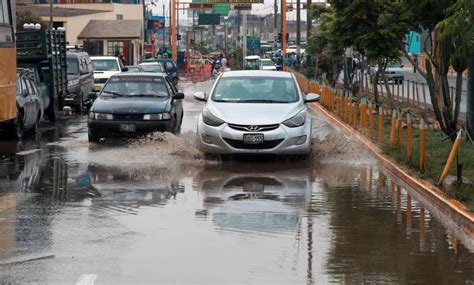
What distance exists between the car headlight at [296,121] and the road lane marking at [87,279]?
8.82m

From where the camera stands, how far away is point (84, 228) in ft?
Answer: 34.0

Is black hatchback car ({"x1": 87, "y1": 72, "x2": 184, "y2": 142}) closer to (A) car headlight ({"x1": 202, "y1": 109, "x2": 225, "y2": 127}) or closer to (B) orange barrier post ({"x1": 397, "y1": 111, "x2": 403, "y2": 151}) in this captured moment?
(A) car headlight ({"x1": 202, "y1": 109, "x2": 225, "y2": 127})

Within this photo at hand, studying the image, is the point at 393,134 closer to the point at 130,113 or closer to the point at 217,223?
the point at 130,113

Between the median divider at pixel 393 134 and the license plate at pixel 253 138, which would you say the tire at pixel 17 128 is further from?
the median divider at pixel 393 134

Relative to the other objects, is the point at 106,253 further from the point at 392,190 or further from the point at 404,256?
the point at 392,190

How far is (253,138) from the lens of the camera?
639 inches

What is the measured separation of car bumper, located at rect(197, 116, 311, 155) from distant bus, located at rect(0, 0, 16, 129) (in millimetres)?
3926

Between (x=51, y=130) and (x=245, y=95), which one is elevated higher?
(x=245, y=95)

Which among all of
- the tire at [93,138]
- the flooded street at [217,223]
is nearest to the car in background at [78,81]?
the tire at [93,138]

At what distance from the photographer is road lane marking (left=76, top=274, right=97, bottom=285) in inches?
308

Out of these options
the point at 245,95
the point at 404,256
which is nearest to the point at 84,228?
the point at 404,256

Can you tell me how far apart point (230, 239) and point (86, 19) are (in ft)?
232

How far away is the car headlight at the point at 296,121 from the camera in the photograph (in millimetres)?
16594

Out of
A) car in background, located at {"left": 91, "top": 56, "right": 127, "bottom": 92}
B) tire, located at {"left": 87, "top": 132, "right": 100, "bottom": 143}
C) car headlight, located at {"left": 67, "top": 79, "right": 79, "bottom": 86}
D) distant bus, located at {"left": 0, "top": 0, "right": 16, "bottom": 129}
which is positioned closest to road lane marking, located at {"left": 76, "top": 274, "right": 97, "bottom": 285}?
distant bus, located at {"left": 0, "top": 0, "right": 16, "bottom": 129}
